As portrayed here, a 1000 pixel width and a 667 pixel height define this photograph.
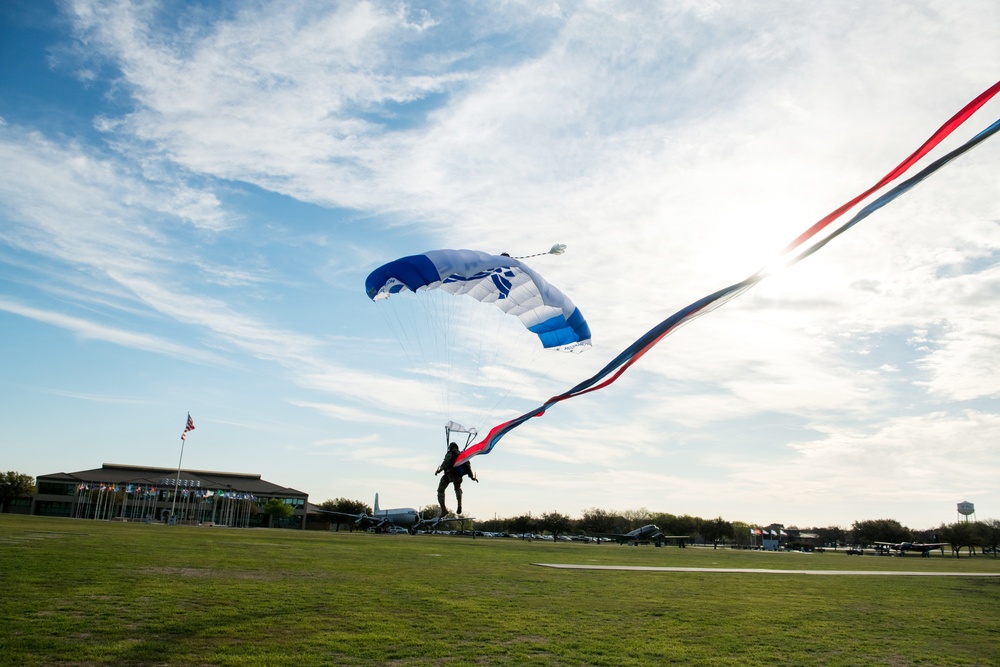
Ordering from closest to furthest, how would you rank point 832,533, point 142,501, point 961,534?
point 961,534 → point 142,501 → point 832,533

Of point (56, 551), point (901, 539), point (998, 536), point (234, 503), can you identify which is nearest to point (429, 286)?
point (56, 551)

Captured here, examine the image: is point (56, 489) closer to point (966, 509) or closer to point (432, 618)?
point (432, 618)

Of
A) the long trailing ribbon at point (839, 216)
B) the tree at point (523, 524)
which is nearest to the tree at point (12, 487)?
the tree at point (523, 524)

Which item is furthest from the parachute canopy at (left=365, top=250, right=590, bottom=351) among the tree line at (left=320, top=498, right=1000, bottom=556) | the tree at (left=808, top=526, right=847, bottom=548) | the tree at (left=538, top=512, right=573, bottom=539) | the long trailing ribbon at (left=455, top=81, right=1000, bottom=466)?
the tree at (left=808, top=526, right=847, bottom=548)

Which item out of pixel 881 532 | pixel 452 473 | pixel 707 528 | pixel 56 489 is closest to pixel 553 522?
pixel 707 528

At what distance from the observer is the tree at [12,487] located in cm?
9881

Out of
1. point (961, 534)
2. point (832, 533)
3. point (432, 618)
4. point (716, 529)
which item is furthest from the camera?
point (832, 533)

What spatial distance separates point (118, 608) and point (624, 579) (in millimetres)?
14401

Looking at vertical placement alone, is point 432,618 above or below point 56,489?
below

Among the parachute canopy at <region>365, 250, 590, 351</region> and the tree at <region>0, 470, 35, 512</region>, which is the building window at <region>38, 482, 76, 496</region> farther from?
the parachute canopy at <region>365, 250, 590, 351</region>

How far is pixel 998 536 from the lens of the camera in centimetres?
9225

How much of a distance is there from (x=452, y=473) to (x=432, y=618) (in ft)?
18.6

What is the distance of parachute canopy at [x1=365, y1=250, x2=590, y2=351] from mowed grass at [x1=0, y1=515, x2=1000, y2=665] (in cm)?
651

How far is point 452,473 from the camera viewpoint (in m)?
17.0
